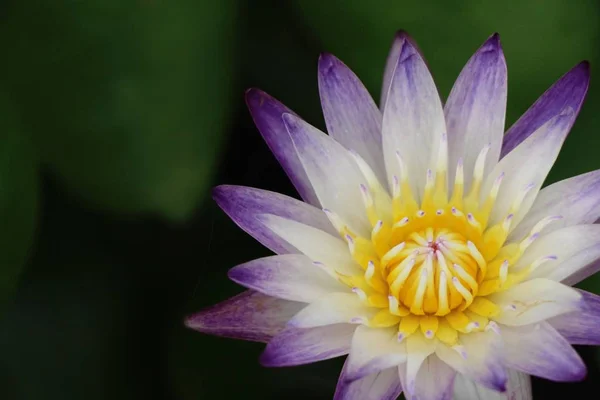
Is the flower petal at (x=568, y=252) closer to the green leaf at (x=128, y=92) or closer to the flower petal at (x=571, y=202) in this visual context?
the flower petal at (x=571, y=202)

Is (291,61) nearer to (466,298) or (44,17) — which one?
(44,17)

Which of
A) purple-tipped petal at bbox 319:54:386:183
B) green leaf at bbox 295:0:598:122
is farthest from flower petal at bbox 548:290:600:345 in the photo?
green leaf at bbox 295:0:598:122

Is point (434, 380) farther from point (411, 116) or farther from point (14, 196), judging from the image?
point (14, 196)

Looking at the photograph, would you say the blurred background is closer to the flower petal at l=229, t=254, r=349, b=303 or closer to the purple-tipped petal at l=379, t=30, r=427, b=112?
the purple-tipped petal at l=379, t=30, r=427, b=112

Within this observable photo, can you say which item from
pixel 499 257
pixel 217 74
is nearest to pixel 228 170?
pixel 217 74

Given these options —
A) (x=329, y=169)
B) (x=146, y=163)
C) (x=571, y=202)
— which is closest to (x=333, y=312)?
(x=329, y=169)

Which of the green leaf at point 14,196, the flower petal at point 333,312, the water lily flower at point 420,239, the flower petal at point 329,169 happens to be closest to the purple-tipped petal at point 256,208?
the water lily flower at point 420,239
